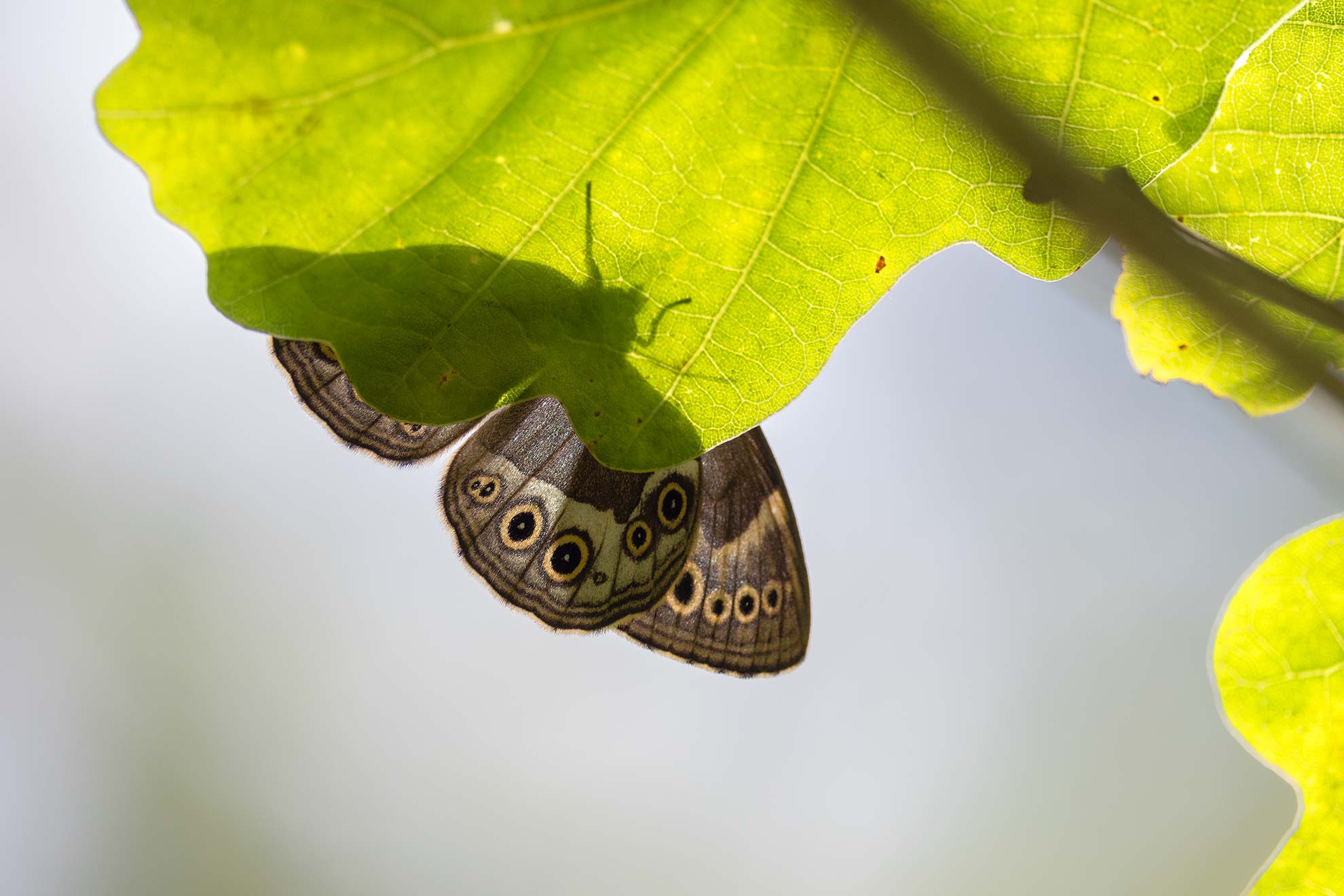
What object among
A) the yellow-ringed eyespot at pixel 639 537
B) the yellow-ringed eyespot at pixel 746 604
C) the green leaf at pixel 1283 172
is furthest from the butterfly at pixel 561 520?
the green leaf at pixel 1283 172

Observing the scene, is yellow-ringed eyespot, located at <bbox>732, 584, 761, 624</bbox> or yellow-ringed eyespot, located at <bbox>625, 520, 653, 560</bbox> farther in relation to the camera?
yellow-ringed eyespot, located at <bbox>732, 584, 761, 624</bbox>

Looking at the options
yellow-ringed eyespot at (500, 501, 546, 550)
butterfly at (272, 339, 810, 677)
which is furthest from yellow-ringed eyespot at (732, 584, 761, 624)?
yellow-ringed eyespot at (500, 501, 546, 550)

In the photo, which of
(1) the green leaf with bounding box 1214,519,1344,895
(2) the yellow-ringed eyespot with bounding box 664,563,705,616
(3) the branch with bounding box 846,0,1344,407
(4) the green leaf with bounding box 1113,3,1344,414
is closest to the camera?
(3) the branch with bounding box 846,0,1344,407

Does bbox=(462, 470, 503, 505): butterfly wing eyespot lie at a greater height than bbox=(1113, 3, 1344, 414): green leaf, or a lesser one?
lesser

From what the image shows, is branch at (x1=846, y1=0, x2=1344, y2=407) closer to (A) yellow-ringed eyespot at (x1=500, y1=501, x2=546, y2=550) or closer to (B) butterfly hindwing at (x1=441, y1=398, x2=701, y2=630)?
(B) butterfly hindwing at (x1=441, y1=398, x2=701, y2=630)

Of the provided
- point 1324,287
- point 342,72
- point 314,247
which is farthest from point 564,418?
point 1324,287

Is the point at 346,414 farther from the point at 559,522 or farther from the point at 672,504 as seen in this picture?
the point at 672,504

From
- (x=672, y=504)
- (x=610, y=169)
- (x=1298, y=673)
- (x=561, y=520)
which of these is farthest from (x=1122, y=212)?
(x=561, y=520)
